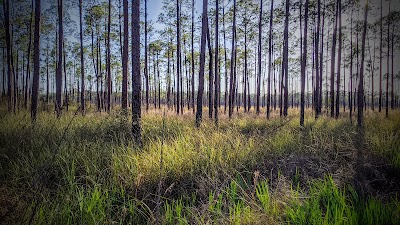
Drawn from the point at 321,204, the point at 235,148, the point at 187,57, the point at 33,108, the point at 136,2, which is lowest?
the point at 321,204

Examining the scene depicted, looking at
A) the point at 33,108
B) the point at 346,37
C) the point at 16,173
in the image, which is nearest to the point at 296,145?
the point at 16,173

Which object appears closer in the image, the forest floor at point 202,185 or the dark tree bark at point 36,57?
the forest floor at point 202,185

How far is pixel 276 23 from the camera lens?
63.4 ft

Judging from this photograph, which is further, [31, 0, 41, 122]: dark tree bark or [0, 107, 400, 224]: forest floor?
[31, 0, 41, 122]: dark tree bark

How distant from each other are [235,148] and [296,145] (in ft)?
6.16

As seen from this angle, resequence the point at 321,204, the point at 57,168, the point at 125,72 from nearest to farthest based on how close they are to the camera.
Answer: the point at 321,204 → the point at 57,168 → the point at 125,72

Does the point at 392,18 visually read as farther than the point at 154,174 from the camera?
Yes

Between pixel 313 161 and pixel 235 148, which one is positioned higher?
pixel 235 148

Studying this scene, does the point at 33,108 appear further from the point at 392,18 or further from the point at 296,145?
the point at 392,18

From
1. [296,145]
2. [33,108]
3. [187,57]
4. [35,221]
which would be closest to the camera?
[35,221]

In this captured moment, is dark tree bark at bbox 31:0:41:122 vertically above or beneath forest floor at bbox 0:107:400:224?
above

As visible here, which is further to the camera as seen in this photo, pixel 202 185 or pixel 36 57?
pixel 36 57

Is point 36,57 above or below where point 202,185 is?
above

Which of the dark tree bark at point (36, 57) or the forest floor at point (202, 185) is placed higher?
the dark tree bark at point (36, 57)
